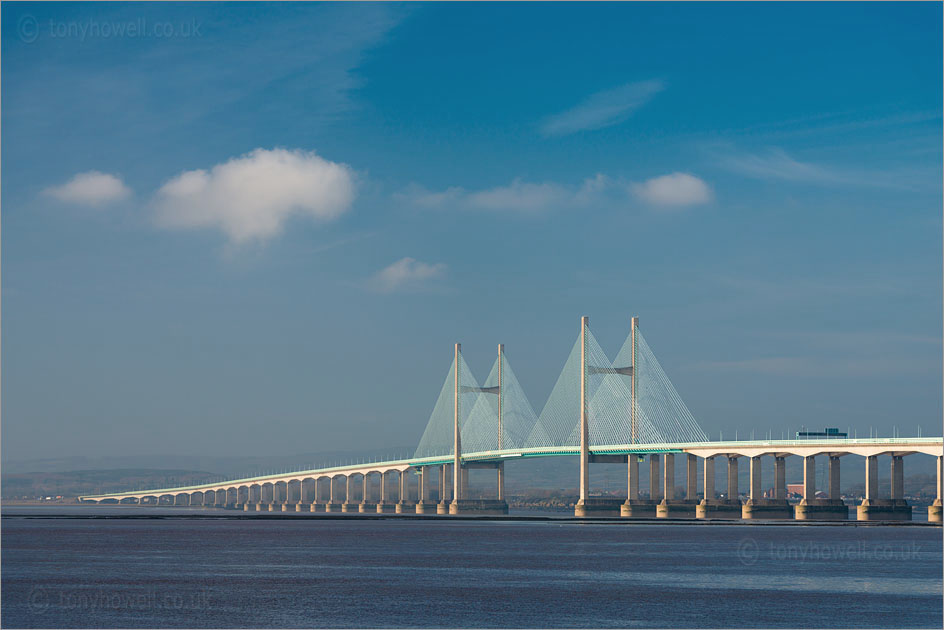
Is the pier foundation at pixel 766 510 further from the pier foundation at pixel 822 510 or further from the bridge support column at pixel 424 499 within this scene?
the bridge support column at pixel 424 499

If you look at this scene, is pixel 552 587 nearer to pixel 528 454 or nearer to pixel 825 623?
pixel 825 623

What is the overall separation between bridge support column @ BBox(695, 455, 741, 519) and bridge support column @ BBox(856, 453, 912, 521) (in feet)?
48.1

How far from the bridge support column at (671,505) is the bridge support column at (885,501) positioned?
738 inches

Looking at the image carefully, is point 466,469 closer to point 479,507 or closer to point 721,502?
point 479,507

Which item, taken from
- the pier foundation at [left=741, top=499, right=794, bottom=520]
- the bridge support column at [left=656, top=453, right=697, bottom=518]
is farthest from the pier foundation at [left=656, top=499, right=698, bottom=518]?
the pier foundation at [left=741, top=499, right=794, bottom=520]

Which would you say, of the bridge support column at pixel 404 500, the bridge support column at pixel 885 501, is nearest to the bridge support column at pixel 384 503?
the bridge support column at pixel 404 500

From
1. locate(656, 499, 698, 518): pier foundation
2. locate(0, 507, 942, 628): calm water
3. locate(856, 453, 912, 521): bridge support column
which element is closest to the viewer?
locate(0, 507, 942, 628): calm water

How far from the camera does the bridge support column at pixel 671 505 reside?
12206 cm

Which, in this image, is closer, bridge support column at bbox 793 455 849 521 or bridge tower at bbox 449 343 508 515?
bridge support column at bbox 793 455 849 521

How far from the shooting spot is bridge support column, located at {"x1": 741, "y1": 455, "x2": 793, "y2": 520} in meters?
117

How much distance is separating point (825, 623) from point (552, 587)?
11761mm

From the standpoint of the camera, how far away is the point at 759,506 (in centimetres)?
11769

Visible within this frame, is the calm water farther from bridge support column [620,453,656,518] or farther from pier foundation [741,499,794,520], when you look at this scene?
bridge support column [620,453,656,518]

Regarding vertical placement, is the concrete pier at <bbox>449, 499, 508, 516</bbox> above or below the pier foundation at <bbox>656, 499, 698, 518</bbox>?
below
